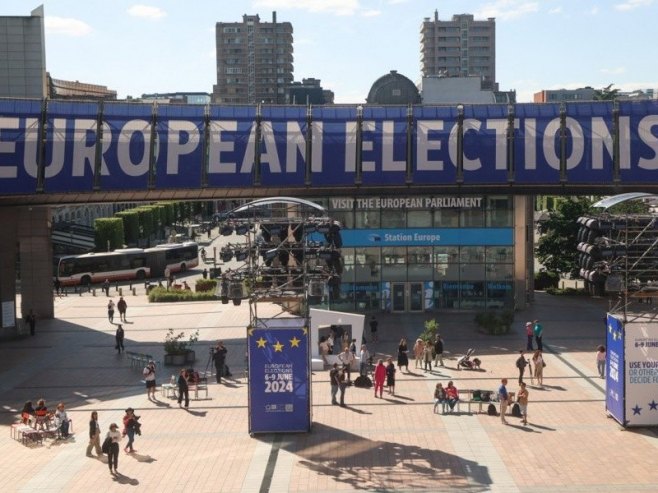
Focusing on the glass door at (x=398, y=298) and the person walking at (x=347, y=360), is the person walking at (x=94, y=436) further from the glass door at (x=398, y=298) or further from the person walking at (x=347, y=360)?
the glass door at (x=398, y=298)

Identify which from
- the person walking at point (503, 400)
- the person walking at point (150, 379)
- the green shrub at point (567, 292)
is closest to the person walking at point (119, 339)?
the person walking at point (150, 379)

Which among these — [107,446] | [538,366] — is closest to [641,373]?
[538,366]

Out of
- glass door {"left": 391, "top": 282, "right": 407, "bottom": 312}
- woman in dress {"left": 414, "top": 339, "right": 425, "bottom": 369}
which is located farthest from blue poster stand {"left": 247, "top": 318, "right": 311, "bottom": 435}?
glass door {"left": 391, "top": 282, "right": 407, "bottom": 312}

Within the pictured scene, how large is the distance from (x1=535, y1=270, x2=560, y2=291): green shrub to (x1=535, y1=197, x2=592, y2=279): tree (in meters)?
0.45

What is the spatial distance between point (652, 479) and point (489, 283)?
27415 millimetres

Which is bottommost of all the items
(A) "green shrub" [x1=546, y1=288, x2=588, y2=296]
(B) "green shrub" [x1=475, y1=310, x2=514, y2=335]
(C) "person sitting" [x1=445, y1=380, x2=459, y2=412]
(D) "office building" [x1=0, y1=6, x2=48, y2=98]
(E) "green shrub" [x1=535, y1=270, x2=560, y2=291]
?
(C) "person sitting" [x1=445, y1=380, x2=459, y2=412]

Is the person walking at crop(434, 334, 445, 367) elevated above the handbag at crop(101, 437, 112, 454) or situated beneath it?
elevated above

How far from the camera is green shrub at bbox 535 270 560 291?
58750mm

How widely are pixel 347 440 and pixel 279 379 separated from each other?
102 inches

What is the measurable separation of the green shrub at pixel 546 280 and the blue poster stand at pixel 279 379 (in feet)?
115

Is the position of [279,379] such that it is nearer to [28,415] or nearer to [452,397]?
[452,397]

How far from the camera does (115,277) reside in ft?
235

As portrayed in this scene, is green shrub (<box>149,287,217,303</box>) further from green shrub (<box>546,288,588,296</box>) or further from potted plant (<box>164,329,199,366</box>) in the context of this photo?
green shrub (<box>546,288,588,296</box>)

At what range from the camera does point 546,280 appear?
193 feet
